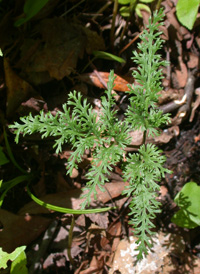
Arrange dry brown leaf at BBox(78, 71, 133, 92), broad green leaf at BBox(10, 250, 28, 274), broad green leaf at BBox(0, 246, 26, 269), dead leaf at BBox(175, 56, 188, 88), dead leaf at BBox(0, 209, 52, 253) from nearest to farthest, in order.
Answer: broad green leaf at BBox(0, 246, 26, 269)
broad green leaf at BBox(10, 250, 28, 274)
dead leaf at BBox(0, 209, 52, 253)
dry brown leaf at BBox(78, 71, 133, 92)
dead leaf at BBox(175, 56, 188, 88)

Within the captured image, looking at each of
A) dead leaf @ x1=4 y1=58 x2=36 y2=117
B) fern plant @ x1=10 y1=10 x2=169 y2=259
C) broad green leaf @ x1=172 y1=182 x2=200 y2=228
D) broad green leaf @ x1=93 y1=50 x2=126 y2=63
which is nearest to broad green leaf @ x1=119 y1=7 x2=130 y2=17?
broad green leaf @ x1=93 y1=50 x2=126 y2=63

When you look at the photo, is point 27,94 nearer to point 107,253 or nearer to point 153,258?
point 107,253

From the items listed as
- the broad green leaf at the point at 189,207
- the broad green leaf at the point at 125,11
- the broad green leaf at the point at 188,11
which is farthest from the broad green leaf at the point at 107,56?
the broad green leaf at the point at 189,207

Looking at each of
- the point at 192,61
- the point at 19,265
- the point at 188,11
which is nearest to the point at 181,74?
the point at 192,61

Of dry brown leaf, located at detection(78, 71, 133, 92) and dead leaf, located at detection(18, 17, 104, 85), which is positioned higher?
dead leaf, located at detection(18, 17, 104, 85)

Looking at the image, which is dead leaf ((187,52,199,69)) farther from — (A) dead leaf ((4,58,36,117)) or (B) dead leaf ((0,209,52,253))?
(B) dead leaf ((0,209,52,253))

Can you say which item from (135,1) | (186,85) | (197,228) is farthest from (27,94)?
(197,228)
